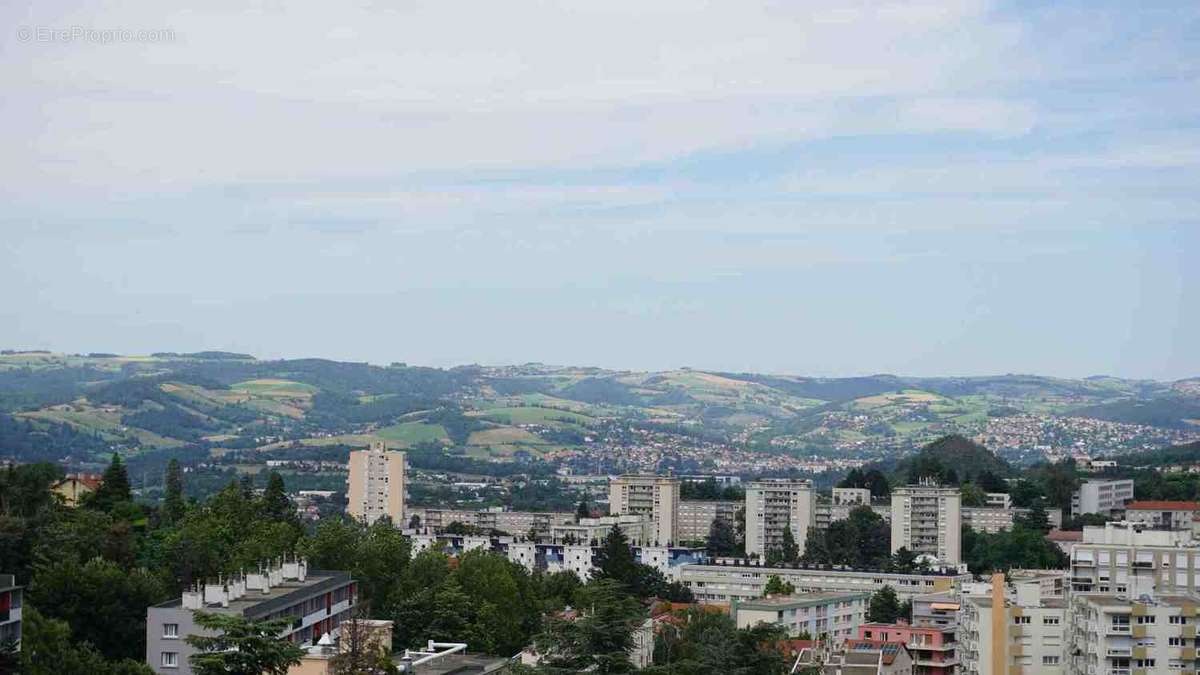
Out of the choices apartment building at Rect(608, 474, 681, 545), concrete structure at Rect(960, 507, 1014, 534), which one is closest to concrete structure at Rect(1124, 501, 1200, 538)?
concrete structure at Rect(960, 507, 1014, 534)

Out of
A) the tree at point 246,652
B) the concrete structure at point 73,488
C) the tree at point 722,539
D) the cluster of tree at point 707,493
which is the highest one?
the concrete structure at point 73,488

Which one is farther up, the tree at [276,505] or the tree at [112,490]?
the tree at [112,490]

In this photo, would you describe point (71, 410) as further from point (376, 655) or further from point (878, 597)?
point (376, 655)

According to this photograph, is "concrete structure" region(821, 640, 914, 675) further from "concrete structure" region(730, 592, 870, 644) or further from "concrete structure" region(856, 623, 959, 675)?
"concrete structure" region(730, 592, 870, 644)

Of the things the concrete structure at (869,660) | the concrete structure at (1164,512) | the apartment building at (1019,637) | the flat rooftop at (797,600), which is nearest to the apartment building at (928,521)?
the concrete structure at (1164,512)

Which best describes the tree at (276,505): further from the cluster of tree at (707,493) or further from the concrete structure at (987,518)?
the cluster of tree at (707,493)

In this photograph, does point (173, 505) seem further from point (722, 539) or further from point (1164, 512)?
point (1164, 512)

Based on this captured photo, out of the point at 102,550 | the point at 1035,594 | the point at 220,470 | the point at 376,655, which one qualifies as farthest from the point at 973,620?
the point at 220,470
